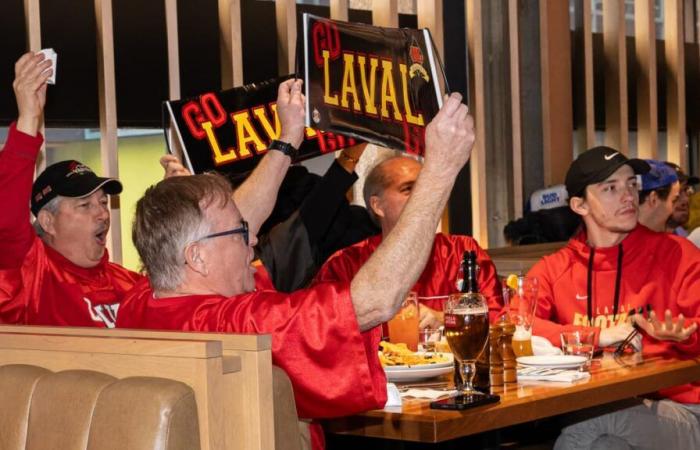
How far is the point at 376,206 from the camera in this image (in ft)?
13.4

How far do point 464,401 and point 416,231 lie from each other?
0.45 metres

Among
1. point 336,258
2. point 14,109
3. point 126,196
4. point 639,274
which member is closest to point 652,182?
point 639,274

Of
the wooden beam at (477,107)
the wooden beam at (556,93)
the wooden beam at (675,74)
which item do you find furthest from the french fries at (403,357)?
the wooden beam at (675,74)

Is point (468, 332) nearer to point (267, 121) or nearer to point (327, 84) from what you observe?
point (327, 84)

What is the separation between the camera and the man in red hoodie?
3193mm

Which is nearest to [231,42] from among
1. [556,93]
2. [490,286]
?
[490,286]

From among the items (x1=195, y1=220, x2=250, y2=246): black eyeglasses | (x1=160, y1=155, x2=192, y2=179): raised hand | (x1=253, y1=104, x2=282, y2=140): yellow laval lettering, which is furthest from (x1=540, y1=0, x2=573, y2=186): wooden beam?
(x1=195, y1=220, x2=250, y2=246): black eyeglasses

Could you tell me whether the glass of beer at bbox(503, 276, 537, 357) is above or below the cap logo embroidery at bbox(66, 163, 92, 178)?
below

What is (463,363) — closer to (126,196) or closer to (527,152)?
(126,196)

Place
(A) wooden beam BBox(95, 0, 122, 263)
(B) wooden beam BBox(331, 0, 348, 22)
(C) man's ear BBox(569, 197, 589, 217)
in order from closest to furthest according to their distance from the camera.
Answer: (C) man's ear BBox(569, 197, 589, 217) → (A) wooden beam BBox(95, 0, 122, 263) → (B) wooden beam BBox(331, 0, 348, 22)

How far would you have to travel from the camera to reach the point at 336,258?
13.5ft

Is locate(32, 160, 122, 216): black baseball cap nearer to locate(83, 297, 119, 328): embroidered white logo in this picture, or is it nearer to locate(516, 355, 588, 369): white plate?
locate(83, 297, 119, 328): embroidered white logo

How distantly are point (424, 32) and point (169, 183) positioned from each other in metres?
0.91

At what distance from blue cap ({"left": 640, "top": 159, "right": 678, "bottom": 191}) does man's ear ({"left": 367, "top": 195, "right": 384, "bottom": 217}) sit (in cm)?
107
